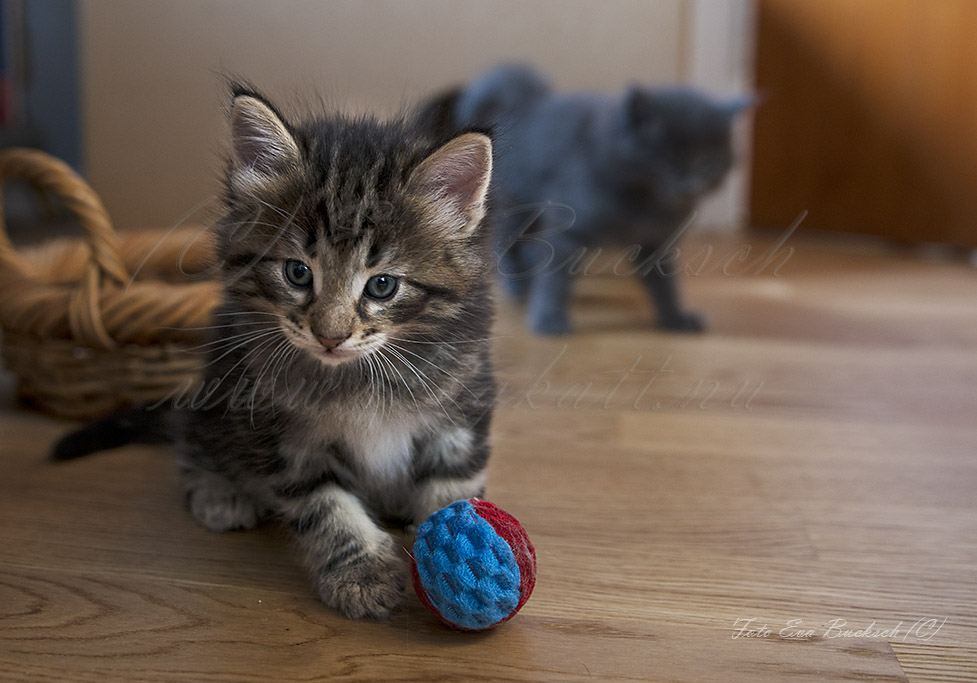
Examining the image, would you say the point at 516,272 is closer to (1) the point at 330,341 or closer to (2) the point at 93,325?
(2) the point at 93,325

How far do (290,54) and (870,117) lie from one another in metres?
2.26

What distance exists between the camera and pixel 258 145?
103 cm

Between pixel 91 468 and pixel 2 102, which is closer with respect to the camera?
pixel 91 468

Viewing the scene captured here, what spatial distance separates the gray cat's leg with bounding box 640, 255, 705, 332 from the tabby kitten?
1.37 meters

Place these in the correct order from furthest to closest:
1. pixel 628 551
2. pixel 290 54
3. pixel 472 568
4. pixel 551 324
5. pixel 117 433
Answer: pixel 290 54 → pixel 551 324 → pixel 117 433 → pixel 628 551 → pixel 472 568

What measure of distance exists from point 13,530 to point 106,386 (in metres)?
0.41

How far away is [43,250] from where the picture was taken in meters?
1.89

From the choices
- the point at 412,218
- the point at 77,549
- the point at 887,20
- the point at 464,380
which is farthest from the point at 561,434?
the point at 887,20

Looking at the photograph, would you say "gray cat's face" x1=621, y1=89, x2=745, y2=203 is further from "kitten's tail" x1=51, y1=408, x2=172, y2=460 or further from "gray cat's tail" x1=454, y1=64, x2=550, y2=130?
"kitten's tail" x1=51, y1=408, x2=172, y2=460

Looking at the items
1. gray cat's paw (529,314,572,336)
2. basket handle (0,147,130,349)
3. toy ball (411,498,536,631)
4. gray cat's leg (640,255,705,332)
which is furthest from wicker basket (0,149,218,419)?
gray cat's leg (640,255,705,332)

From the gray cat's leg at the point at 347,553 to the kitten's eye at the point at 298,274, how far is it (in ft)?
0.83

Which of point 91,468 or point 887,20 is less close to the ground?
point 887,20

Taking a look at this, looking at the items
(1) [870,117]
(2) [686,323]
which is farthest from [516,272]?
(1) [870,117]

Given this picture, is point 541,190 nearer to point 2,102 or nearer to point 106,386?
point 106,386
